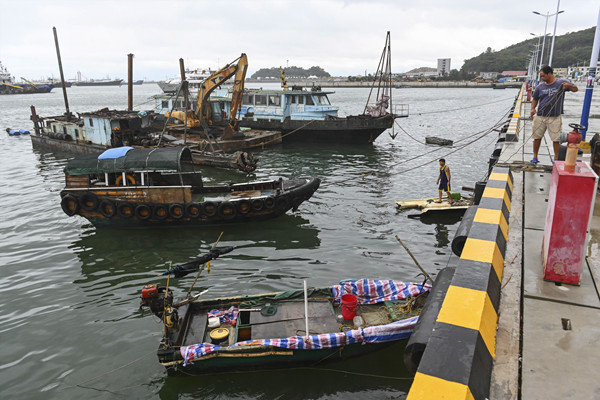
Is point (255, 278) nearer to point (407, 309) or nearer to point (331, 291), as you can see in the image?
point (331, 291)

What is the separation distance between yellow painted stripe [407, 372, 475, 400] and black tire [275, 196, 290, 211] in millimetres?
10061

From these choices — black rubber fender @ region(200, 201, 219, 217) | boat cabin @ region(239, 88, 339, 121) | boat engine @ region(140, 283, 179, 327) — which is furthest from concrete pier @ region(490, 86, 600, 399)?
boat cabin @ region(239, 88, 339, 121)

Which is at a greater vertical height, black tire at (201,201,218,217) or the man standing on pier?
the man standing on pier

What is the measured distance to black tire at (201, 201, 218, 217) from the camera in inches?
489

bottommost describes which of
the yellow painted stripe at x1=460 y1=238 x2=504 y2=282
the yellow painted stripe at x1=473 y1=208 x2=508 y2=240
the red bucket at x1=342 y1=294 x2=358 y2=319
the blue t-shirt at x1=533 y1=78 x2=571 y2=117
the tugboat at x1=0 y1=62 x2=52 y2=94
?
the red bucket at x1=342 y1=294 x2=358 y2=319

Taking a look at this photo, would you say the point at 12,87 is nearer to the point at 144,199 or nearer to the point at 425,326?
the point at 144,199

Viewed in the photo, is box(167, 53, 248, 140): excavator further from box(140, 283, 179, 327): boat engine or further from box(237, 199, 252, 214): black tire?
box(140, 283, 179, 327): boat engine

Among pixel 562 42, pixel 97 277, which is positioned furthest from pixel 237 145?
pixel 562 42

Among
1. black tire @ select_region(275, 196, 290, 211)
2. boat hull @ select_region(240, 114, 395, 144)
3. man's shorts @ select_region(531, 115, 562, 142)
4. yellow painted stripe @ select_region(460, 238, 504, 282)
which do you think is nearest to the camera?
yellow painted stripe @ select_region(460, 238, 504, 282)

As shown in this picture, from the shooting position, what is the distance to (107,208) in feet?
41.1

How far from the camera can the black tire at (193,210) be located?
12.5 meters

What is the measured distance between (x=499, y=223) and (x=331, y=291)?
3402 millimetres

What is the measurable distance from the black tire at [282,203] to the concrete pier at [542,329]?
801 cm

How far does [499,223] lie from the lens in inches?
213
